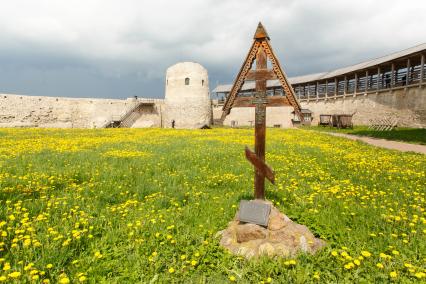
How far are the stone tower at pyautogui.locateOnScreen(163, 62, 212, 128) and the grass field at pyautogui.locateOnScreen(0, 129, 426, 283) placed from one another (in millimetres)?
28094

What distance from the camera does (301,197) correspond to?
209 inches

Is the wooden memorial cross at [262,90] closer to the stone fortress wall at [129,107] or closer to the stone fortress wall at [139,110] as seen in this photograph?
the stone fortress wall at [139,110]

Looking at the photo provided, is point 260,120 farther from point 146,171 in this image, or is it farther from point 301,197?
point 146,171

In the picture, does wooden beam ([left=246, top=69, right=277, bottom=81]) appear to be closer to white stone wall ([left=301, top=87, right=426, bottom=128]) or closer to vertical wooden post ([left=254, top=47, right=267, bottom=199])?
vertical wooden post ([left=254, top=47, right=267, bottom=199])

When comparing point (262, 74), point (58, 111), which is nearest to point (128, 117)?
point (58, 111)

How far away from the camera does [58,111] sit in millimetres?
33250

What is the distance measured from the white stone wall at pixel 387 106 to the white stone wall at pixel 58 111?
95.2 feet

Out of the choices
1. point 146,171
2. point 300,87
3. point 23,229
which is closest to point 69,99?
point 146,171

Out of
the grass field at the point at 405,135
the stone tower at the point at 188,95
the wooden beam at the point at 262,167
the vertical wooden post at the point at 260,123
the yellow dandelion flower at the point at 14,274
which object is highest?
the stone tower at the point at 188,95

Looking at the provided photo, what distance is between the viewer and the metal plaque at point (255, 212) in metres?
3.71

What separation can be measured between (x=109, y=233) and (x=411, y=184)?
6.66 metres

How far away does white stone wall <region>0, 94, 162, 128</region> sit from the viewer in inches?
1164

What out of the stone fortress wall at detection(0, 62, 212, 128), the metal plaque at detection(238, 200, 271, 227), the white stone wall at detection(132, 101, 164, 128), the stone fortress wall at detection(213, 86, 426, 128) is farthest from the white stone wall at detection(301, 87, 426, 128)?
the metal plaque at detection(238, 200, 271, 227)

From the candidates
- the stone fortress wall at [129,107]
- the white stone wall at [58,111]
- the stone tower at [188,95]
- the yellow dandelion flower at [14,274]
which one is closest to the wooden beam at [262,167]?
the yellow dandelion flower at [14,274]
